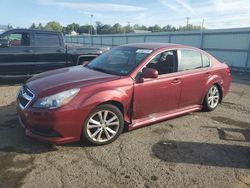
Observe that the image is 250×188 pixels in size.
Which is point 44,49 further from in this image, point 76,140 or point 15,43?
point 76,140

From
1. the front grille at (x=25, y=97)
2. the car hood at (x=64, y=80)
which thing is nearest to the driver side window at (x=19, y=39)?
the car hood at (x=64, y=80)

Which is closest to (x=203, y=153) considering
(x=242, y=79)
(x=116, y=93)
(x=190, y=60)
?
(x=116, y=93)

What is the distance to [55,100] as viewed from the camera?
3914 millimetres

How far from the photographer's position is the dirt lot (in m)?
3.38

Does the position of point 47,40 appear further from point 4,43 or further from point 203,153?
point 203,153

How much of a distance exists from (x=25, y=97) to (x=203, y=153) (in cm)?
294

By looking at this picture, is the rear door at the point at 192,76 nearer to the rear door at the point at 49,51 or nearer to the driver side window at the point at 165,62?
the driver side window at the point at 165,62

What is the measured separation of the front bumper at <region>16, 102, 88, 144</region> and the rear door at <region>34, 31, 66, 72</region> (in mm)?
5385

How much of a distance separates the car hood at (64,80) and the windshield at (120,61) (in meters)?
0.24

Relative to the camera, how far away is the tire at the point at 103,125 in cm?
417

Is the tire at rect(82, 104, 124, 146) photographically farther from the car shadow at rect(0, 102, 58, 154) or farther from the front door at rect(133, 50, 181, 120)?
the car shadow at rect(0, 102, 58, 154)

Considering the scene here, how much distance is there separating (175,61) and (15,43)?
5.83 m

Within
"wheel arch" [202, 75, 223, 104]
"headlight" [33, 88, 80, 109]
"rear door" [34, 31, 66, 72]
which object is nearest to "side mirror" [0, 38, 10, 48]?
"rear door" [34, 31, 66, 72]

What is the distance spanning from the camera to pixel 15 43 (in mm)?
8797
